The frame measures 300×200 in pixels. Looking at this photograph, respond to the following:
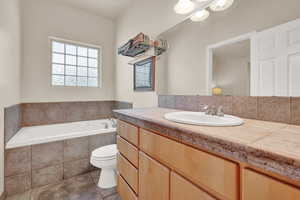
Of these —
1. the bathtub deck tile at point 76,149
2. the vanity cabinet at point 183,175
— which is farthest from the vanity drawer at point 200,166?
the bathtub deck tile at point 76,149

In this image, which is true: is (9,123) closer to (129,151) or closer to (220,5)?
(129,151)

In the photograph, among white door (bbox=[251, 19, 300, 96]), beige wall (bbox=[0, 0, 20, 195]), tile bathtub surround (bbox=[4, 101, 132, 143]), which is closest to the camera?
white door (bbox=[251, 19, 300, 96])

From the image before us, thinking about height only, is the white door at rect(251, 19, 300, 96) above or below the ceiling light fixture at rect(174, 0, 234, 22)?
below

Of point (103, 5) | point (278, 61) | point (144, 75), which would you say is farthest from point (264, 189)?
point (103, 5)

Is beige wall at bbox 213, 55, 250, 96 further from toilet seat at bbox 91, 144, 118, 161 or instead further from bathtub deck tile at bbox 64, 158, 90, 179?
bathtub deck tile at bbox 64, 158, 90, 179

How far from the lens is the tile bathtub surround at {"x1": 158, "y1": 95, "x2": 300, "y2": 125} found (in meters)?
0.83

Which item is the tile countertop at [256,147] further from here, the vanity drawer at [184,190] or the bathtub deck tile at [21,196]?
the bathtub deck tile at [21,196]

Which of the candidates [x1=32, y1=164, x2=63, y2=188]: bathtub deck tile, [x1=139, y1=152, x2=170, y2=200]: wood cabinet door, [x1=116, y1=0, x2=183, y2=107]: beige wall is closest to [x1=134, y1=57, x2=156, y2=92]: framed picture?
[x1=116, y1=0, x2=183, y2=107]: beige wall

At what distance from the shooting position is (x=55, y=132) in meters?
2.38

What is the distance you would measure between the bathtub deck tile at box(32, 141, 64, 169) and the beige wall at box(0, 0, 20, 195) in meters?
0.27

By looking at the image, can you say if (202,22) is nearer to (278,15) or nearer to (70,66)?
(278,15)

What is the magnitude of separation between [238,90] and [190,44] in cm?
70

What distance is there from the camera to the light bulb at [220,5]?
117cm

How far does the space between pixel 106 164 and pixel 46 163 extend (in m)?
0.77
